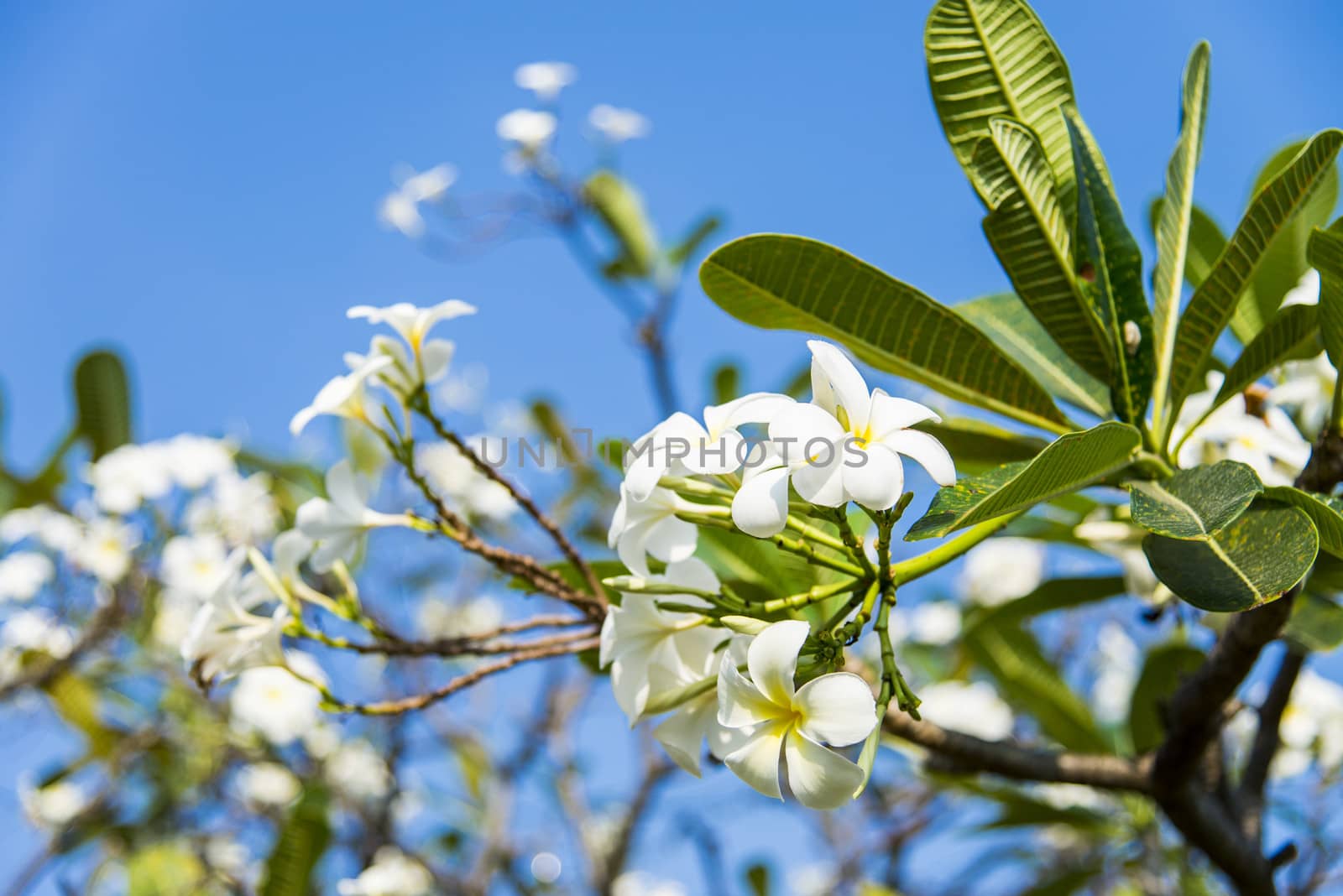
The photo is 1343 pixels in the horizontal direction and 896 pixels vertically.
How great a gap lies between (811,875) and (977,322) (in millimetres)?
5814

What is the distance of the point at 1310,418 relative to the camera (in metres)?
1.43

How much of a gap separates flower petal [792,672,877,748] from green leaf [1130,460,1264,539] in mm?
258

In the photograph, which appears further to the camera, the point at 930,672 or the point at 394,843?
the point at 394,843

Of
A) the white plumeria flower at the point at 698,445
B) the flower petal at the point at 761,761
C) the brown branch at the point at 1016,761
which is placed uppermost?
the white plumeria flower at the point at 698,445

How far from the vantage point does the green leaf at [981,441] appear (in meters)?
1.21

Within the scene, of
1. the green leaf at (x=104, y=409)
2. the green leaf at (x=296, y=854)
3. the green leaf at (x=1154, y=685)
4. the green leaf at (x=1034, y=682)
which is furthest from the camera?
the green leaf at (x=104, y=409)

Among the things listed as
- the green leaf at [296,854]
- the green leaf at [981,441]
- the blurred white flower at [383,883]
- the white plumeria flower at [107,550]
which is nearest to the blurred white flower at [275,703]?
the white plumeria flower at [107,550]

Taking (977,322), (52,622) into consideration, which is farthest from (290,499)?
(977,322)

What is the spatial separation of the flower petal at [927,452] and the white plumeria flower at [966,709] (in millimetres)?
2174

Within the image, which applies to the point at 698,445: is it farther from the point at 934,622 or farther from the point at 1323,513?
the point at 934,622

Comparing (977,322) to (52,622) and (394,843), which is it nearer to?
(394,843)

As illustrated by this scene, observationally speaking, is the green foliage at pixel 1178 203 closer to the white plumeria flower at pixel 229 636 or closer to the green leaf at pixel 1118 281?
the green leaf at pixel 1118 281

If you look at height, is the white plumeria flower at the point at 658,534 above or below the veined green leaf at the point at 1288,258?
below

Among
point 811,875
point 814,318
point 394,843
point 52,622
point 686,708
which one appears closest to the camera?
point 686,708
